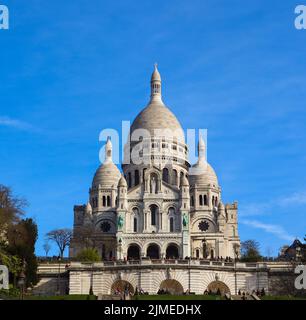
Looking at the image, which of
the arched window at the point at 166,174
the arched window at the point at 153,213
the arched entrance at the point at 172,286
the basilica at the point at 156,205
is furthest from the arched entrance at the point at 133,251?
the arched entrance at the point at 172,286

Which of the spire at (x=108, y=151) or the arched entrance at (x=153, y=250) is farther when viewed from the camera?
the spire at (x=108, y=151)

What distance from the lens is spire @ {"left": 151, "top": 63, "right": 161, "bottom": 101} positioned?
388ft

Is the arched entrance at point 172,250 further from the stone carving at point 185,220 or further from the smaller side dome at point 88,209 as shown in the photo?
the smaller side dome at point 88,209

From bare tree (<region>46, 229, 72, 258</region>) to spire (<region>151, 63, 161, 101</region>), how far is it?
3090cm

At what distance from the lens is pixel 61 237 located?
9569 centimetres

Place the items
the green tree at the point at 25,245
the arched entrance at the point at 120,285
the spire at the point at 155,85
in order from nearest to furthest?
the green tree at the point at 25,245 < the arched entrance at the point at 120,285 < the spire at the point at 155,85

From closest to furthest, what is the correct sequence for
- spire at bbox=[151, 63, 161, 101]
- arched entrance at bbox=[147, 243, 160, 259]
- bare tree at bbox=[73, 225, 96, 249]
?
1. arched entrance at bbox=[147, 243, 160, 259]
2. bare tree at bbox=[73, 225, 96, 249]
3. spire at bbox=[151, 63, 161, 101]

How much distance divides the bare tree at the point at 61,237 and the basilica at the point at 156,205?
88cm

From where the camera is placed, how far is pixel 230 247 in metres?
102

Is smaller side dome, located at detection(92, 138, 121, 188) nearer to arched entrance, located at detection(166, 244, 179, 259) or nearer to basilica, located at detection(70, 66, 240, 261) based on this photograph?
basilica, located at detection(70, 66, 240, 261)

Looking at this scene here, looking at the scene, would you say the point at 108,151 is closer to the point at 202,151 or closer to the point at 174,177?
the point at 174,177

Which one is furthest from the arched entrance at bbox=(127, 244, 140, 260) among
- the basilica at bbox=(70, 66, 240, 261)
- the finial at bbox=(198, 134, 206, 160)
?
the finial at bbox=(198, 134, 206, 160)

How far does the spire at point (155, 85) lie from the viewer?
118394 millimetres
